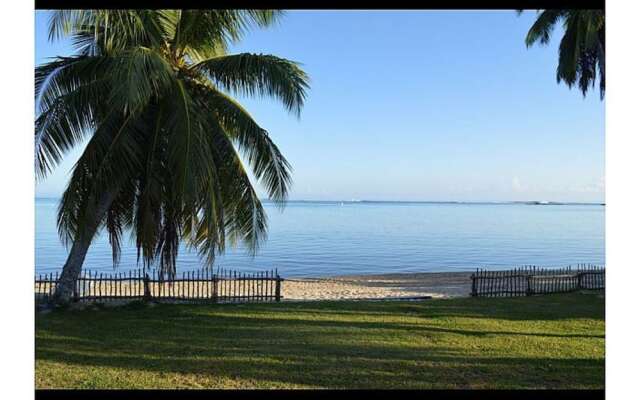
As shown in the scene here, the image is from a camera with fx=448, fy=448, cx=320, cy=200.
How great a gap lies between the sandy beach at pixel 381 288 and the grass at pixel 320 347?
5404 mm

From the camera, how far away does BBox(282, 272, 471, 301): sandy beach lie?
15.2m

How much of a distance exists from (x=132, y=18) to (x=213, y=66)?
179cm

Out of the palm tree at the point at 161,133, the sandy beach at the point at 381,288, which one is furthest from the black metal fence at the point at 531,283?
the palm tree at the point at 161,133

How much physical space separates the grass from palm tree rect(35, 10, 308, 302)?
1.43m

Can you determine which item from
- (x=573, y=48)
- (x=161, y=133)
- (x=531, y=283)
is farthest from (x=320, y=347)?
(x=573, y=48)

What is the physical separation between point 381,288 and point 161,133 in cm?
1186

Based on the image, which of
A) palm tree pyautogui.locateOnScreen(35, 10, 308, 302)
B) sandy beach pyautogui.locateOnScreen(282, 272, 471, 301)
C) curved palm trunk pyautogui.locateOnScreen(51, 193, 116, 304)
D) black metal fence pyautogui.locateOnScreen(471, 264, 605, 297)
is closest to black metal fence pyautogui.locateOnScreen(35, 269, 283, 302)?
curved palm trunk pyautogui.locateOnScreen(51, 193, 116, 304)

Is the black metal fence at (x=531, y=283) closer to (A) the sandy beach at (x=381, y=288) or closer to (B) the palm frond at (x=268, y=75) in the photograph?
(A) the sandy beach at (x=381, y=288)

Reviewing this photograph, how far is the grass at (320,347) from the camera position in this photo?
5055 millimetres

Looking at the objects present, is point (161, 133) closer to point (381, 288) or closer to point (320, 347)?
point (320, 347)

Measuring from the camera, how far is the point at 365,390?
15.3 ft
